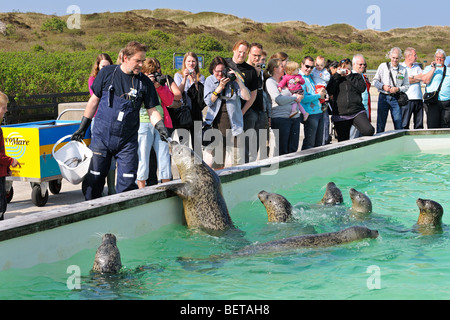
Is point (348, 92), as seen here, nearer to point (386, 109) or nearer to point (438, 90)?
point (386, 109)

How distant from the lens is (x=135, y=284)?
4945 millimetres

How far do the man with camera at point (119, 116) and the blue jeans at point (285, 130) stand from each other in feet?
11.9

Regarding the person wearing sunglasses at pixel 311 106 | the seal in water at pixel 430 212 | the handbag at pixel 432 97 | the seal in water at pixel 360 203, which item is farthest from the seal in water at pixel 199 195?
the handbag at pixel 432 97

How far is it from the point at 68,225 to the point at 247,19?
352 ft

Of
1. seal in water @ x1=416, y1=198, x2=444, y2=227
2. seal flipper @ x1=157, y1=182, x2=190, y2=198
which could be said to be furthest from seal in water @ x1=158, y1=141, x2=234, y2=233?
seal in water @ x1=416, y1=198, x2=444, y2=227

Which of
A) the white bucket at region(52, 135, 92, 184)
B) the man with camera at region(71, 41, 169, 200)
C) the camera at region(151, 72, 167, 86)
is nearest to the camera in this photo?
the man with camera at region(71, 41, 169, 200)

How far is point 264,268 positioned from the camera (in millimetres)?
5387

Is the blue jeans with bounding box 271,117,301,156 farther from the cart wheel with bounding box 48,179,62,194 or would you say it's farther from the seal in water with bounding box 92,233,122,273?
the seal in water with bounding box 92,233,122,273

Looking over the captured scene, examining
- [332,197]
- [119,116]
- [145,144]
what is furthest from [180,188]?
[332,197]

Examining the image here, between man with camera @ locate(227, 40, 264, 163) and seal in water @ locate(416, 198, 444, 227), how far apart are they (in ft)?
10.4

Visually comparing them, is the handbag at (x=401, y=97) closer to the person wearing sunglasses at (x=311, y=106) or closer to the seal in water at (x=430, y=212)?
the person wearing sunglasses at (x=311, y=106)

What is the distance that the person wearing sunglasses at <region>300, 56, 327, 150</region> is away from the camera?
35.2 ft
